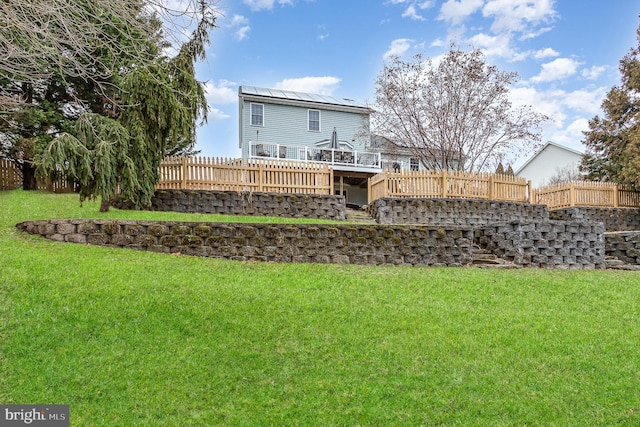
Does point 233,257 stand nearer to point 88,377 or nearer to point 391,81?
point 88,377

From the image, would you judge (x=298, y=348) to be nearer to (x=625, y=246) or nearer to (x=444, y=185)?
(x=444, y=185)

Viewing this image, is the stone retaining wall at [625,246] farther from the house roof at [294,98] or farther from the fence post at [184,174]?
the fence post at [184,174]

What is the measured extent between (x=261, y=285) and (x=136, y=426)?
3031mm

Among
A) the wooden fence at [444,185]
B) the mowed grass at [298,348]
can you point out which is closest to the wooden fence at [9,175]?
the mowed grass at [298,348]

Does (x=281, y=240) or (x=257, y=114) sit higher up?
(x=257, y=114)

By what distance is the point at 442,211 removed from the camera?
12.3 metres

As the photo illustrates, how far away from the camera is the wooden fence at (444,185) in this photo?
1256 centimetres

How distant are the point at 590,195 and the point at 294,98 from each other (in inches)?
587

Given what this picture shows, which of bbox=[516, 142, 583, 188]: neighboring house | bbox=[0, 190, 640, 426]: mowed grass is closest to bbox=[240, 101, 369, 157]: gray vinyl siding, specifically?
bbox=[516, 142, 583, 188]: neighboring house

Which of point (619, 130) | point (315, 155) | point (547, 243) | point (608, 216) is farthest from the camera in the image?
point (315, 155)

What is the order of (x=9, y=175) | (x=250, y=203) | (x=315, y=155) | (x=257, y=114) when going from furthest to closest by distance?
1. (x=257, y=114)
2. (x=315, y=155)
3. (x=9, y=175)
4. (x=250, y=203)

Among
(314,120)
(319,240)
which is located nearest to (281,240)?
(319,240)

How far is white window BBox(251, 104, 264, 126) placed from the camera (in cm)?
2052

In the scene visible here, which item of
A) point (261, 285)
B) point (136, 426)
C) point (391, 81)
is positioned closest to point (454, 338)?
point (261, 285)
